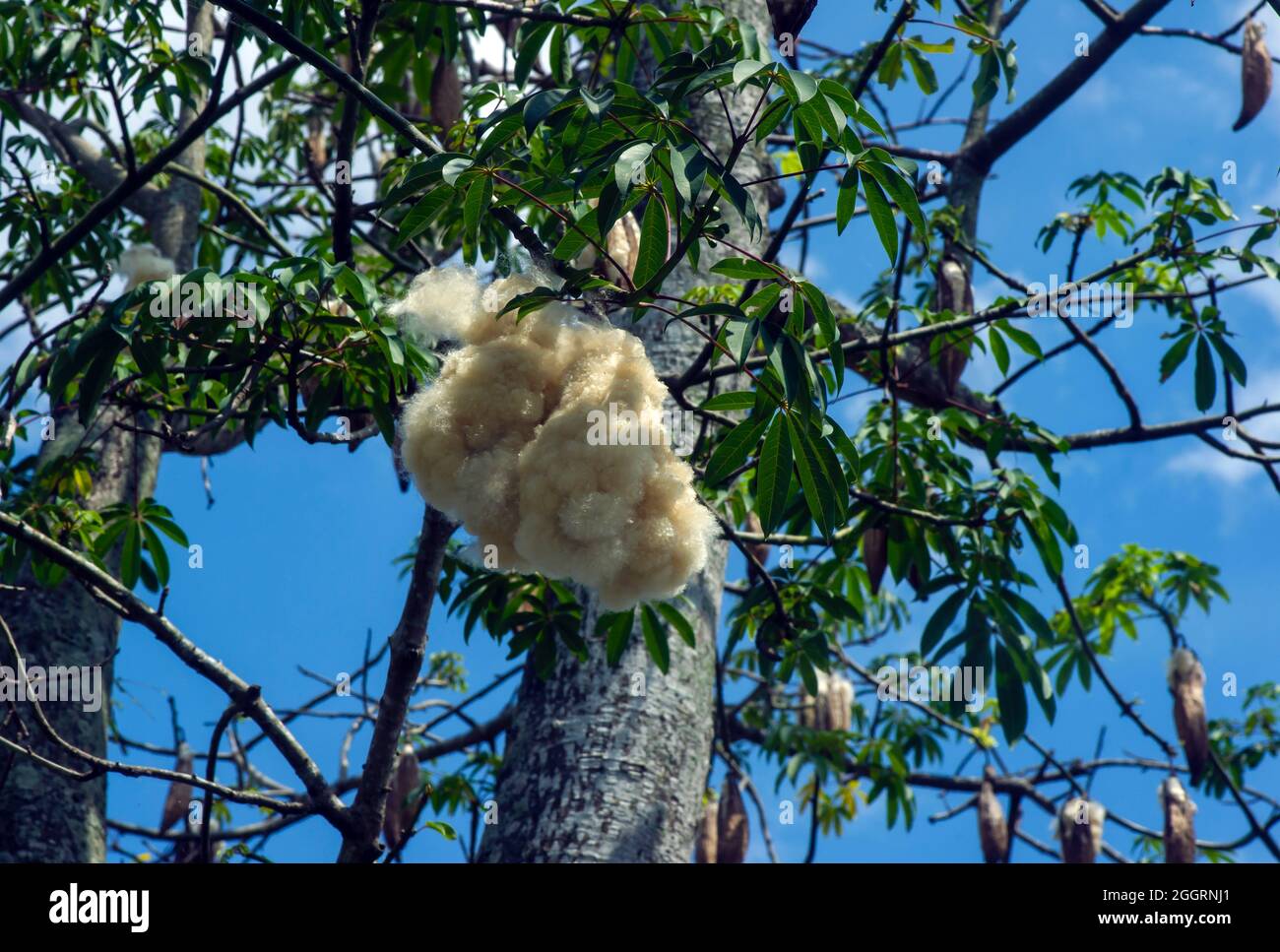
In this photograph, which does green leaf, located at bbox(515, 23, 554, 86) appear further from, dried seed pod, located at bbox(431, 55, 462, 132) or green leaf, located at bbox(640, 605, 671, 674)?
green leaf, located at bbox(640, 605, 671, 674)

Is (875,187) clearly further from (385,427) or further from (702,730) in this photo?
(702,730)

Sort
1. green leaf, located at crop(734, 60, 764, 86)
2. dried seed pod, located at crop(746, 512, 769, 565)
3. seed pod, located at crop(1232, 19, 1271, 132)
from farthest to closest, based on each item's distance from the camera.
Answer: seed pod, located at crop(1232, 19, 1271, 132), dried seed pod, located at crop(746, 512, 769, 565), green leaf, located at crop(734, 60, 764, 86)

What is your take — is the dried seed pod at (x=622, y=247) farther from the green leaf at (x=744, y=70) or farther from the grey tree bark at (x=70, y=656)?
the grey tree bark at (x=70, y=656)

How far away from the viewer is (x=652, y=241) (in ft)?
6.38

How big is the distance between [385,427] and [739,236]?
59.5 inches

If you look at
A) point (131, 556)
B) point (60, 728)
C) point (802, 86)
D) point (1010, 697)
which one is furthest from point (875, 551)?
point (60, 728)

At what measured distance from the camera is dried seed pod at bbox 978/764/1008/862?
4551mm

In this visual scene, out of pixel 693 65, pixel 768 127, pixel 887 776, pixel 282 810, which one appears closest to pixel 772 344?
pixel 768 127

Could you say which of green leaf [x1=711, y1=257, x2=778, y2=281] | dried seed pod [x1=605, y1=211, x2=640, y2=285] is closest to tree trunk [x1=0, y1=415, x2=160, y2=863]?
dried seed pod [x1=605, y1=211, x2=640, y2=285]

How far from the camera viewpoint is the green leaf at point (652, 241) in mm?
1921

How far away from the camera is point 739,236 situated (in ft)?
12.0

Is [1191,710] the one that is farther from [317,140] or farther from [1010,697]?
[317,140]

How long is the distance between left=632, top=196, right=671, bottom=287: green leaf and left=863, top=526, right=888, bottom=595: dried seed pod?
4.20 ft
